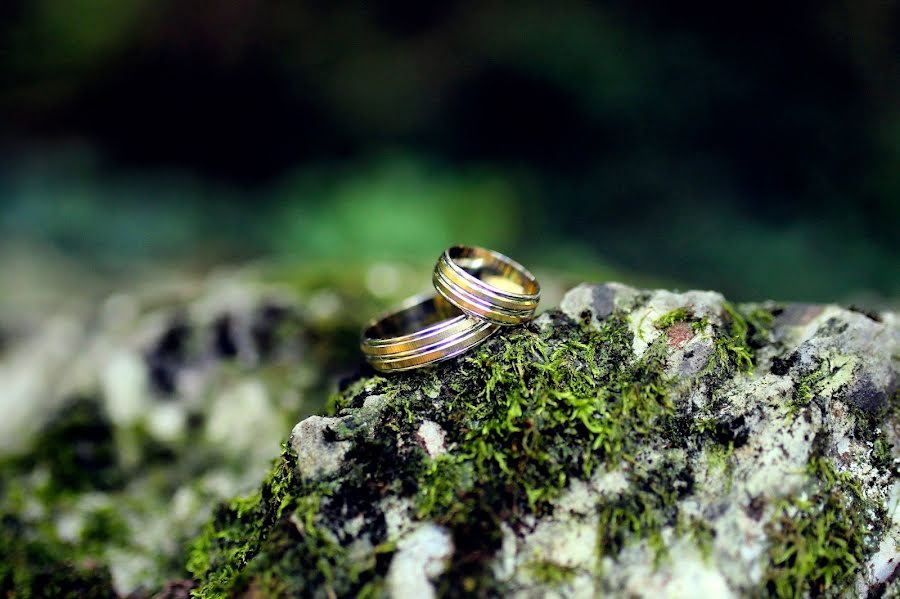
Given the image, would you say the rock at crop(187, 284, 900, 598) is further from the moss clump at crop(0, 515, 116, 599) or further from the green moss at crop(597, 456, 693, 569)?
the moss clump at crop(0, 515, 116, 599)

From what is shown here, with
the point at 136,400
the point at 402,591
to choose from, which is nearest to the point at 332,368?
the point at 136,400

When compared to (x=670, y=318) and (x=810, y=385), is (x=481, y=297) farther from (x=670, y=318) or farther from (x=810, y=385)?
(x=810, y=385)

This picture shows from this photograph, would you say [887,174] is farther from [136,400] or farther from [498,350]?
[136,400]

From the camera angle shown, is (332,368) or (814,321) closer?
(814,321)

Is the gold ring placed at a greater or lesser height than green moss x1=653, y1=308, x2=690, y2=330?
lesser

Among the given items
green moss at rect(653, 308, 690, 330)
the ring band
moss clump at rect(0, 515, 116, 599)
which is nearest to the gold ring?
the ring band

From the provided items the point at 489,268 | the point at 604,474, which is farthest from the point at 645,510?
the point at 489,268
